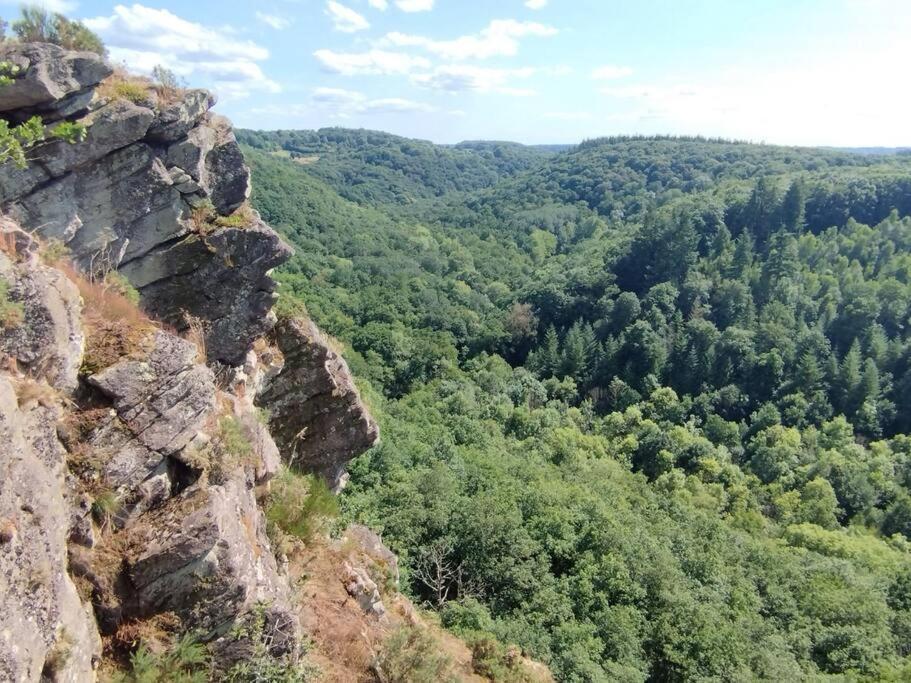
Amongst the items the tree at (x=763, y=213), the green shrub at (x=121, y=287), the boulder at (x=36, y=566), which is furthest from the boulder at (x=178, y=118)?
the tree at (x=763, y=213)

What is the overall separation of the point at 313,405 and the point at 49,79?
838 centimetres

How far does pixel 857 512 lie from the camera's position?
5619 centimetres

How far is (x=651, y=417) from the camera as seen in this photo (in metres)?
72.1

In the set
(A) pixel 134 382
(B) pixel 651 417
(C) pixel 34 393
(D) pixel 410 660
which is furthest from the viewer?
(B) pixel 651 417

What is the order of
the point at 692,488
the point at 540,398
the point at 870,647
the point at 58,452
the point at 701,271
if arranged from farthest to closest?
the point at 701,271
the point at 540,398
the point at 692,488
the point at 870,647
the point at 58,452

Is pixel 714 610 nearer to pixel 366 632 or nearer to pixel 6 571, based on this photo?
pixel 366 632

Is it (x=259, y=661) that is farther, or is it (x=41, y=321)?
(x=259, y=661)

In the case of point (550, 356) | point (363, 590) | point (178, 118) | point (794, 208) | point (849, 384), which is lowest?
point (550, 356)

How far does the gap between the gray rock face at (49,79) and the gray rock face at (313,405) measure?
238 inches

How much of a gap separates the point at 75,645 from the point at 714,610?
28.2m

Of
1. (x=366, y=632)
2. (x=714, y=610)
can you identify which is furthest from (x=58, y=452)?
(x=714, y=610)

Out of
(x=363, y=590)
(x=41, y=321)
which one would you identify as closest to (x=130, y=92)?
(x=41, y=321)

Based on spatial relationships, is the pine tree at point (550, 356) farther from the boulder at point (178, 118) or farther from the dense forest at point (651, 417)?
the boulder at point (178, 118)

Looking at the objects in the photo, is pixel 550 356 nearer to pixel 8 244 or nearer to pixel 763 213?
pixel 763 213
